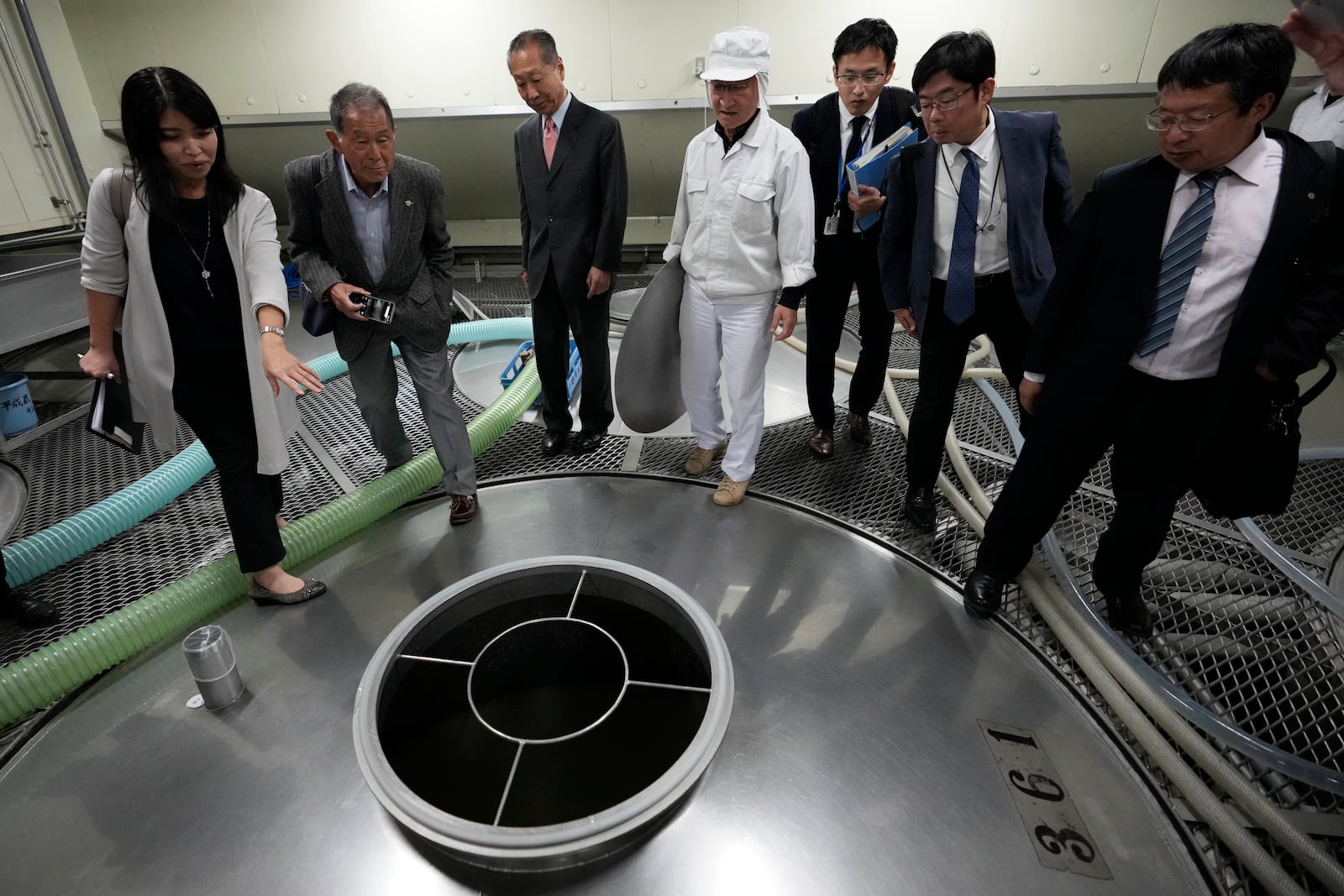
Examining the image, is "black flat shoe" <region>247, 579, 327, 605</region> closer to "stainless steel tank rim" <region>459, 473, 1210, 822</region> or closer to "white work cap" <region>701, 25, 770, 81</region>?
"stainless steel tank rim" <region>459, 473, 1210, 822</region>

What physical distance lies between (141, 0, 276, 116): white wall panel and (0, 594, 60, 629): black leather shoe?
4.33 meters

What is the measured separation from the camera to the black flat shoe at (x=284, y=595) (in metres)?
1.97

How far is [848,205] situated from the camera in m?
2.29

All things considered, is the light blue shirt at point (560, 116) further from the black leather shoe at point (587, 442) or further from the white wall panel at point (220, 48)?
the white wall panel at point (220, 48)

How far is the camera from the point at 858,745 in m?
1.57

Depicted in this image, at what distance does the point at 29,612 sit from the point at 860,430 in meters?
2.97

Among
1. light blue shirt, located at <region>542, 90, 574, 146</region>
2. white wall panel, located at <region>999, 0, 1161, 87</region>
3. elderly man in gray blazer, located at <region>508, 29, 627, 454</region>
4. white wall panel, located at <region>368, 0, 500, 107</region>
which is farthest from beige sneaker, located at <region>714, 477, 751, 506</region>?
white wall panel, located at <region>368, 0, 500, 107</region>

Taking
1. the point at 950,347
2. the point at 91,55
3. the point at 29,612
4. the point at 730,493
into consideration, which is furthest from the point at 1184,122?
the point at 91,55

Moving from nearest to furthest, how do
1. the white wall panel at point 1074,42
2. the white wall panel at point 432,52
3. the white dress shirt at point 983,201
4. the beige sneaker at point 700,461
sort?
the white dress shirt at point 983,201
the beige sneaker at point 700,461
the white wall panel at point 1074,42
the white wall panel at point 432,52

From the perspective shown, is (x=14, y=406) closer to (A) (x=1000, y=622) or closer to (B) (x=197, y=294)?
(B) (x=197, y=294)

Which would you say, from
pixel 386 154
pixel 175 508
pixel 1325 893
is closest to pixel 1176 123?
pixel 1325 893

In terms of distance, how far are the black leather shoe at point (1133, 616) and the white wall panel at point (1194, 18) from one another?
374 cm

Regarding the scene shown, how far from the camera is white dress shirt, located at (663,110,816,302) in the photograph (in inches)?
82.7

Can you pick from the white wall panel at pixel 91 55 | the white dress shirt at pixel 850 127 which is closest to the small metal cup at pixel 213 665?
the white dress shirt at pixel 850 127
